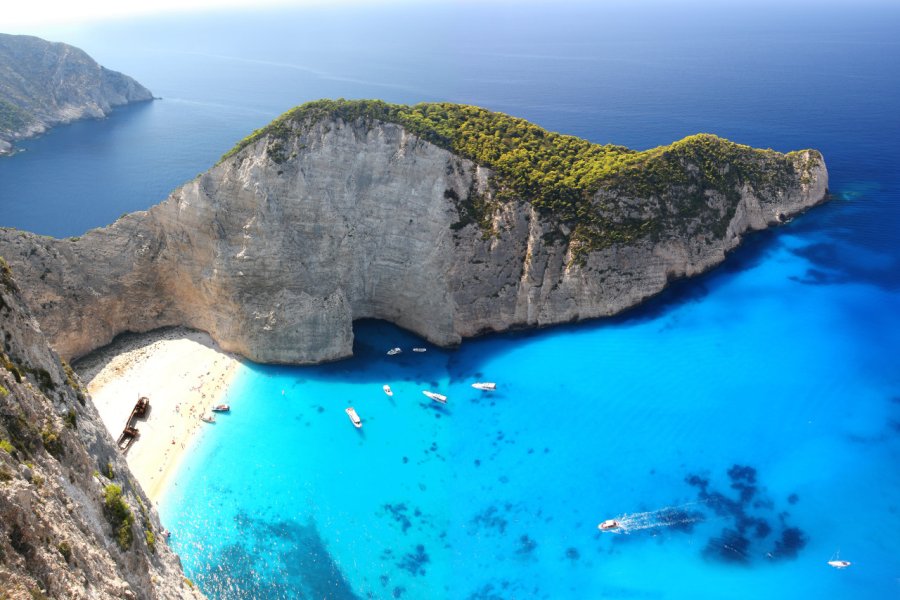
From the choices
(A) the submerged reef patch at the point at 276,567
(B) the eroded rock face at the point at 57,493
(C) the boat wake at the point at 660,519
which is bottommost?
(A) the submerged reef patch at the point at 276,567

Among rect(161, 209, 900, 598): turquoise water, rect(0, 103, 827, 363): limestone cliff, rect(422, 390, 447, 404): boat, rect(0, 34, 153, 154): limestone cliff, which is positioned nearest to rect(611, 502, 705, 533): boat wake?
rect(161, 209, 900, 598): turquoise water

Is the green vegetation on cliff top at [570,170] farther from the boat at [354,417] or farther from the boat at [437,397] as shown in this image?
the boat at [354,417]

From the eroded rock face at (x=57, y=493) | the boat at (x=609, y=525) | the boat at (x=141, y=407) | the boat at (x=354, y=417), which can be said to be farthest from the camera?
the boat at (x=141, y=407)

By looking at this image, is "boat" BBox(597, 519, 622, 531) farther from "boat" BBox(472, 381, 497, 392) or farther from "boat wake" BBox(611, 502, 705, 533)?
"boat" BBox(472, 381, 497, 392)

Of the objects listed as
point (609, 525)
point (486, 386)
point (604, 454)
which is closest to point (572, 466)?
point (604, 454)

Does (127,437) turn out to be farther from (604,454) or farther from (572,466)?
(604,454)

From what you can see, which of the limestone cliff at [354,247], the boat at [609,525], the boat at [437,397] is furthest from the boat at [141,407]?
the boat at [609,525]

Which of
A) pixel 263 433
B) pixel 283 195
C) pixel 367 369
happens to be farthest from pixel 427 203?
pixel 263 433
